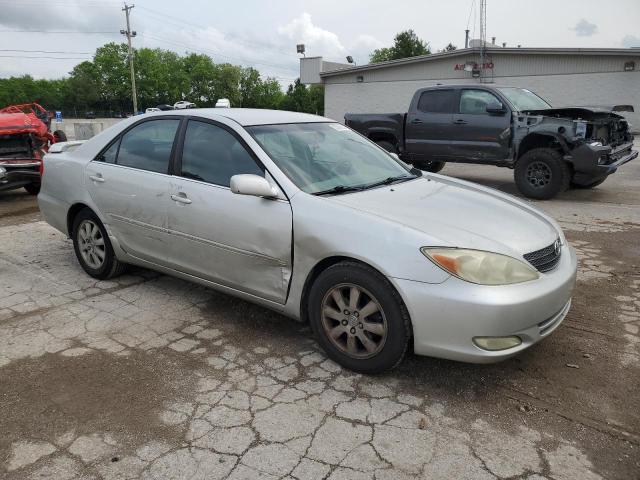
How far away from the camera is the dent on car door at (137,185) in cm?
403

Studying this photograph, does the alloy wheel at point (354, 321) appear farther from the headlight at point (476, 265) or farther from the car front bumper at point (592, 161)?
the car front bumper at point (592, 161)

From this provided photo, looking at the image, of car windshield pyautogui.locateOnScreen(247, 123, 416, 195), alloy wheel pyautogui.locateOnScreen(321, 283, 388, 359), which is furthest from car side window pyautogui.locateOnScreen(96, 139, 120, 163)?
alloy wheel pyautogui.locateOnScreen(321, 283, 388, 359)

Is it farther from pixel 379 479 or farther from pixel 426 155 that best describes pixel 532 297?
pixel 426 155

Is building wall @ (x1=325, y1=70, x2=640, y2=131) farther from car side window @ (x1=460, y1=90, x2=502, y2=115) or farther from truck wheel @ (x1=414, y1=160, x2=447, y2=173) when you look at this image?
car side window @ (x1=460, y1=90, x2=502, y2=115)

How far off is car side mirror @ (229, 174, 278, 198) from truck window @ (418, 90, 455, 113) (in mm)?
7305

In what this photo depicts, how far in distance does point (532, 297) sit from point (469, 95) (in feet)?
24.8

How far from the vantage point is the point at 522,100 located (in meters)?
9.32

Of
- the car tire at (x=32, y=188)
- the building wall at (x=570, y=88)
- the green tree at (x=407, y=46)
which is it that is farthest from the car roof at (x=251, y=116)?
the green tree at (x=407, y=46)

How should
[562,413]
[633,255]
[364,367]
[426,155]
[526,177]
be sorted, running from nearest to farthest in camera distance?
[562,413] < [364,367] < [633,255] < [526,177] < [426,155]

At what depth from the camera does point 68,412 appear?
9.23ft

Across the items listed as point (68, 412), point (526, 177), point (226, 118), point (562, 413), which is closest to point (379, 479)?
point (562, 413)

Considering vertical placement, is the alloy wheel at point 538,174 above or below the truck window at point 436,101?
below

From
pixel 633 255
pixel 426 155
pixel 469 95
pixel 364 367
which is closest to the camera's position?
pixel 364 367

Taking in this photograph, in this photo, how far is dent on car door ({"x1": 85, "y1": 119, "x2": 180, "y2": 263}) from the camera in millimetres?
4027
